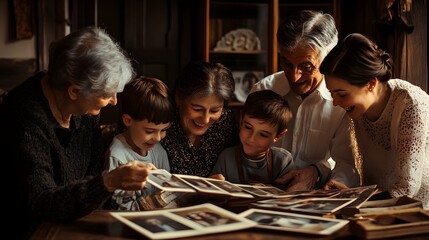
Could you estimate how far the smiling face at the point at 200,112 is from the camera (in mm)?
2375

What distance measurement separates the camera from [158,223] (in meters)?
1.61

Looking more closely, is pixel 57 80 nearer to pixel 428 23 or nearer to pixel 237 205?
pixel 237 205

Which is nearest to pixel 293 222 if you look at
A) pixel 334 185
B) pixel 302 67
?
pixel 334 185

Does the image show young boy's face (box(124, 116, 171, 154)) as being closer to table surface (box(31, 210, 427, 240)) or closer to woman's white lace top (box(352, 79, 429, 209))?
table surface (box(31, 210, 427, 240))

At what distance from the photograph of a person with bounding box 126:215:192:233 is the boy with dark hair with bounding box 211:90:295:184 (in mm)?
750

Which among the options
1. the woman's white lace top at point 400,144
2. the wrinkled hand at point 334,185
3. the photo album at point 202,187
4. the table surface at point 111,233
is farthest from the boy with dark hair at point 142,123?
the woman's white lace top at point 400,144

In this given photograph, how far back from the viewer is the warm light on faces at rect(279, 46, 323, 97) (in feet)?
8.21

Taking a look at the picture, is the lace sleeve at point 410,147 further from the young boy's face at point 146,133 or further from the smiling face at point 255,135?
the young boy's face at point 146,133

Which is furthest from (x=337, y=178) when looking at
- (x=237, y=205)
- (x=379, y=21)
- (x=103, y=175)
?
(x=379, y=21)

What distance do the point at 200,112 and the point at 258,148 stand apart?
28cm

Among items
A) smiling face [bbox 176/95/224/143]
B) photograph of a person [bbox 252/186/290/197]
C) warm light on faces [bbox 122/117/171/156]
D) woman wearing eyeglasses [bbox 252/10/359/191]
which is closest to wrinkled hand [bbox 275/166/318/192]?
woman wearing eyeglasses [bbox 252/10/359/191]

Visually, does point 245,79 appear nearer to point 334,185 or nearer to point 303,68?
point 303,68

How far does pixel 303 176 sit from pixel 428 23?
2.33 m

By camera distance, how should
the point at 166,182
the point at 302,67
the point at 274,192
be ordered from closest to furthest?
the point at 166,182 < the point at 274,192 < the point at 302,67
